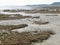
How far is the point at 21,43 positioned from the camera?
672 inches

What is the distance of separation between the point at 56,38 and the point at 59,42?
5.74 feet

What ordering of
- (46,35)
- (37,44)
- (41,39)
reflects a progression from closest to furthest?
(37,44) → (41,39) → (46,35)

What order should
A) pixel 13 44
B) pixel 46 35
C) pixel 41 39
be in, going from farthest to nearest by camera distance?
pixel 46 35, pixel 41 39, pixel 13 44

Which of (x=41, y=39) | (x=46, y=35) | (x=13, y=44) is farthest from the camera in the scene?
(x=46, y=35)

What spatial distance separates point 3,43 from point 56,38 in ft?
19.7

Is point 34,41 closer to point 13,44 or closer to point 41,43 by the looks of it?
point 41,43

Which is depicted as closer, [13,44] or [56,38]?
[13,44]

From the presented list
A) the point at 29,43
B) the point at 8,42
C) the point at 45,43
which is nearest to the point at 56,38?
the point at 45,43

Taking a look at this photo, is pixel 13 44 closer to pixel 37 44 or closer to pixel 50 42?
pixel 37 44

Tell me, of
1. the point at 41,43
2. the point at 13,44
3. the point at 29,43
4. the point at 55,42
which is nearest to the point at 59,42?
the point at 55,42

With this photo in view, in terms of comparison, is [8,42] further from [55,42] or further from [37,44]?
[55,42]

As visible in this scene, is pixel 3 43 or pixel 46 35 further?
pixel 46 35

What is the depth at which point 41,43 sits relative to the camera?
18906mm

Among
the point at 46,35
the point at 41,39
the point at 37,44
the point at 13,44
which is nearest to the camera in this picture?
the point at 13,44
